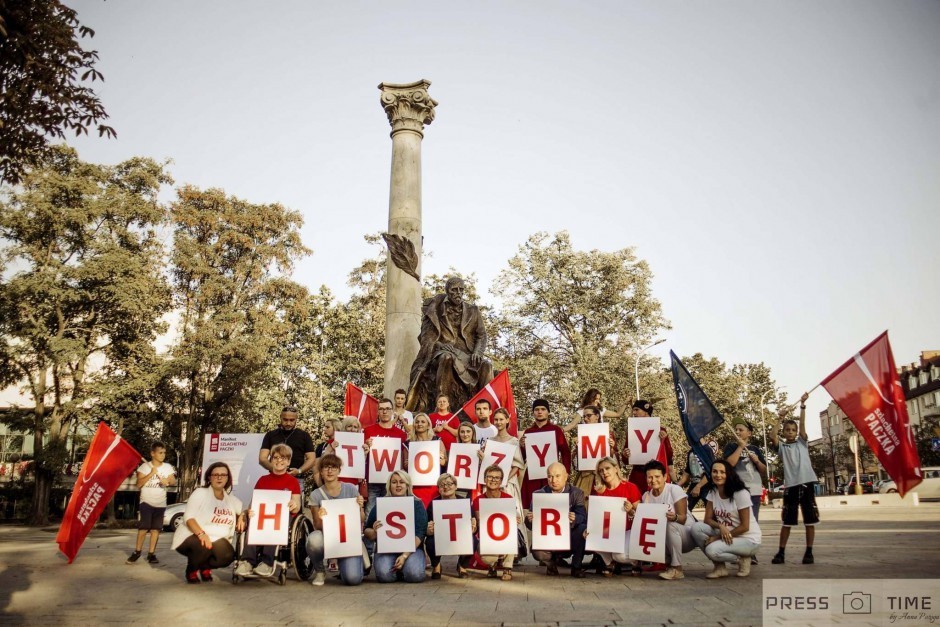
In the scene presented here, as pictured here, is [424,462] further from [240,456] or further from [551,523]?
[240,456]

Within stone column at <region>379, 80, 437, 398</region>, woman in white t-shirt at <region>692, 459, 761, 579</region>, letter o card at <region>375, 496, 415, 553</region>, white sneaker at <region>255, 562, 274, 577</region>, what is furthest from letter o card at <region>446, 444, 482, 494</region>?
stone column at <region>379, 80, 437, 398</region>

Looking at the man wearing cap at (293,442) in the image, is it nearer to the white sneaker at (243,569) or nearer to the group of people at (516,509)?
the group of people at (516,509)

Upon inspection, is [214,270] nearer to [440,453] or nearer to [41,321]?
[41,321]

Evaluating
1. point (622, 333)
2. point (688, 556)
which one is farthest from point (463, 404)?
point (622, 333)

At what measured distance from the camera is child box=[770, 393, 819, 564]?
9656mm

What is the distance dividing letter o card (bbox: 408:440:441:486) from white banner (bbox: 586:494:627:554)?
2225 millimetres

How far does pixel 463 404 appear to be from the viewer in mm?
13188

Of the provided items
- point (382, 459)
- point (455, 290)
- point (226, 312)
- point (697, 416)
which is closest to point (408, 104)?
point (455, 290)

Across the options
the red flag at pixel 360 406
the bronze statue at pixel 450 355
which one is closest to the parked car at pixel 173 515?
the red flag at pixel 360 406

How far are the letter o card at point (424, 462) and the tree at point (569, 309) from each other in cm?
2884

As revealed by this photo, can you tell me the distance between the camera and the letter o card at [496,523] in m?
8.53

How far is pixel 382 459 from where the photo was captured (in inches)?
397

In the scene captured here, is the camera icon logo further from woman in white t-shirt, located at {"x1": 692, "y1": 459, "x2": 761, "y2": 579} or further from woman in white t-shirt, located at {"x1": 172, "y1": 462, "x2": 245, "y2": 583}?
woman in white t-shirt, located at {"x1": 172, "y1": 462, "x2": 245, "y2": 583}

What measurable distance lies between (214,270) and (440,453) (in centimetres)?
2872
